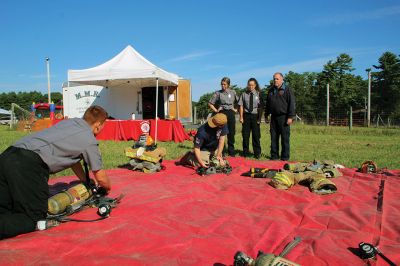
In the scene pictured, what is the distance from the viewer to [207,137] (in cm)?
566

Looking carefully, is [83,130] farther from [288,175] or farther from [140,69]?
[140,69]

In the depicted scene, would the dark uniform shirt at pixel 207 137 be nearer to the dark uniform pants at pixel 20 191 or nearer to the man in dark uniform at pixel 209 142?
the man in dark uniform at pixel 209 142

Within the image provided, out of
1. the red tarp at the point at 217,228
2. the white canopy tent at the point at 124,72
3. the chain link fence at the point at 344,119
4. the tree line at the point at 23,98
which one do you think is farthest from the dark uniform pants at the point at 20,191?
the tree line at the point at 23,98

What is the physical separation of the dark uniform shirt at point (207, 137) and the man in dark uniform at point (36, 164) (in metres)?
2.49

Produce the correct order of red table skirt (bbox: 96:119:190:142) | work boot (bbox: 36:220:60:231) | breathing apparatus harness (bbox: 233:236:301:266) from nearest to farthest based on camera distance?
breathing apparatus harness (bbox: 233:236:301:266) → work boot (bbox: 36:220:60:231) → red table skirt (bbox: 96:119:190:142)

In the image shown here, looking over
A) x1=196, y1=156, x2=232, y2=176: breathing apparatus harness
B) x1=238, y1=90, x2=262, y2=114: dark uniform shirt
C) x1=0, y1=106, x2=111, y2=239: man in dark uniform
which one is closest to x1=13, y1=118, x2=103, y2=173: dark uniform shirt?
x1=0, y1=106, x2=111, y2=239: man in dark uniform

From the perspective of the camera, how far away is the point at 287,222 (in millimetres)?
3072

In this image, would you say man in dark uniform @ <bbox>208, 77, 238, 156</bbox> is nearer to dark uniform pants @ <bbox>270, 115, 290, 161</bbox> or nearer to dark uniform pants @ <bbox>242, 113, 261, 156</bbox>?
dark uniform pants @ <bbox>242, 113, 261, 156</bbox>

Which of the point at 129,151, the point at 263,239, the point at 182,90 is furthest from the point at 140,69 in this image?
the point at 263,239

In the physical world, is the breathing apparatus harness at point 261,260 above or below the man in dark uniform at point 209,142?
below

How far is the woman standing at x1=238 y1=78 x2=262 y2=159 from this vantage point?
24.3ft

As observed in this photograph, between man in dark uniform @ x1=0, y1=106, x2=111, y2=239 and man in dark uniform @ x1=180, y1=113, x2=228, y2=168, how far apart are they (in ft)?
8.10

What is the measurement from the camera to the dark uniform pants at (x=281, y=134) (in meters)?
6.89

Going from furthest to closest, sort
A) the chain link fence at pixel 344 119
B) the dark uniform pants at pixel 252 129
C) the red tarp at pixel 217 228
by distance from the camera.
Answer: the chain link fence at pixel 344 119 → the dark uniform pants at pixel 252 129 → the red tarp at pixel 217 228
